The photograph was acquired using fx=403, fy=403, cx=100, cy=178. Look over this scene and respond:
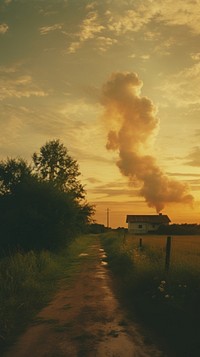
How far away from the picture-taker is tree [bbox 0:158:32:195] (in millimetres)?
35650

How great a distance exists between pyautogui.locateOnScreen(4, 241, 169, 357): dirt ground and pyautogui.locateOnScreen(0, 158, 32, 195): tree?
22.6m

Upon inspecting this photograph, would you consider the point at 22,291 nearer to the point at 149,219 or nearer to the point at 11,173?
the point at 11,173

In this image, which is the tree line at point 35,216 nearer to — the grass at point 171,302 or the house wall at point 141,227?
the grass at point 171,302

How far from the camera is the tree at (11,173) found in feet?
117

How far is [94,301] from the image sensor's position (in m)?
13.0

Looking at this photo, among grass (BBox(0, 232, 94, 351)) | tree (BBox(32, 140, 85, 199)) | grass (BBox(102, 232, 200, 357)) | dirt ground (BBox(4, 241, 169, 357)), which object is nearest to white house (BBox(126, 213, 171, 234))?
tree (BBox(32, 140, 85, 199))

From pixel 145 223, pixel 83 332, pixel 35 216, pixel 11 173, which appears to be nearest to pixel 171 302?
pixel 83 332

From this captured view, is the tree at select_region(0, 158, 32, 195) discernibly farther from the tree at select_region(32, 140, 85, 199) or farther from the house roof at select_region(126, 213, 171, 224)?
the house roof at select_region(126, 213, 171, 224)

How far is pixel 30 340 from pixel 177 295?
13.9 ft

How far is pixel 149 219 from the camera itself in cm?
10931

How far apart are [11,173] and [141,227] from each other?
242 feet

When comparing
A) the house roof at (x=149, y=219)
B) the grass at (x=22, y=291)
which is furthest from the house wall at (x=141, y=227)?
the grass at (x=22, y=291)

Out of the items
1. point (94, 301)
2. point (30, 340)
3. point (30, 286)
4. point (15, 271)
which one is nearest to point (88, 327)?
point (30, 340)

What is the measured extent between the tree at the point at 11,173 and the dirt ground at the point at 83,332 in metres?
22.6
